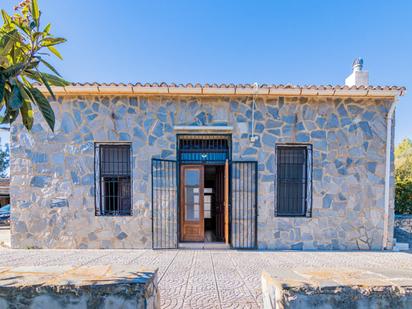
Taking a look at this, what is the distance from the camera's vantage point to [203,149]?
5266 mm

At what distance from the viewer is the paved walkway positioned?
2.71 metres

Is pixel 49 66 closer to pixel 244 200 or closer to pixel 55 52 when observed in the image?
pixel 55 52

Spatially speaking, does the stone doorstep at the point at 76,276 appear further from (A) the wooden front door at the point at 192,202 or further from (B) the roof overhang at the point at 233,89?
(B) the roof overhang at the point at 233,89

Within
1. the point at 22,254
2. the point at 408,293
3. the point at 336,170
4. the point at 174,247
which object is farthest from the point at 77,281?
the point at 336,170

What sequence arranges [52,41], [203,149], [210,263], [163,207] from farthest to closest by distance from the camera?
1. [203,149]
2. [163,207]
3. [210,263]
4. [52,41]

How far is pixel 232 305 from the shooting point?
2535 millimetres

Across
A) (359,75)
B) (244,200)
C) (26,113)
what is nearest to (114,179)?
(244,200)

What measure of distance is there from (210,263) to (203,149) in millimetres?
2556

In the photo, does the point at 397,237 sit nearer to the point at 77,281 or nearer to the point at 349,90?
the point at 349,90

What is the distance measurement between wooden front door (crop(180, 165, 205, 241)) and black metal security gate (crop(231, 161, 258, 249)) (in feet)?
2.92

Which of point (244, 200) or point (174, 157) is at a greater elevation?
point (174, 157)

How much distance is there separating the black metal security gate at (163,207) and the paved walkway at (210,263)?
294 mm

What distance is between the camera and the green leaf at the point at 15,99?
1593 millimetres

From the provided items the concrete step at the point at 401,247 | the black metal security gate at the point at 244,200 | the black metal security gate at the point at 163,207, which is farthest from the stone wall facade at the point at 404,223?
the black metal security gate at the point at 163,207
